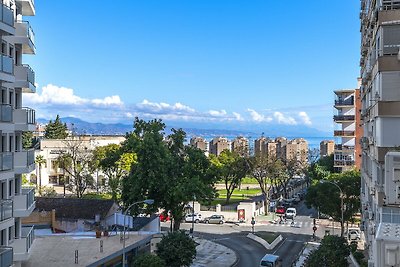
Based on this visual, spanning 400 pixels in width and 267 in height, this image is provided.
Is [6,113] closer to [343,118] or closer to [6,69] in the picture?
[6,69]

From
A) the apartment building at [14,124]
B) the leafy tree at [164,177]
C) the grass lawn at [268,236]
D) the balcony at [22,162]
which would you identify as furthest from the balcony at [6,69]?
the grass lawn at [268,236]

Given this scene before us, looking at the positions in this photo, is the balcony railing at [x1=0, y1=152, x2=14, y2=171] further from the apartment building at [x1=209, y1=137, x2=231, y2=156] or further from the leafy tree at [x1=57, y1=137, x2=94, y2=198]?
the apartment building at [x1=209, y1=137, x2=231, y2=156]

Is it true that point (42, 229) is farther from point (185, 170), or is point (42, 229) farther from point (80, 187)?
point (80, 187)

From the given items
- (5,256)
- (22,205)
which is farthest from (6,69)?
(5,256)

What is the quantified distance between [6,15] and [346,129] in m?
61.2

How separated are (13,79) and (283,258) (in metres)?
29.5

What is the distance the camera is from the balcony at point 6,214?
20812 millimetres

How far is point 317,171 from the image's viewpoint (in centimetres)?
7338

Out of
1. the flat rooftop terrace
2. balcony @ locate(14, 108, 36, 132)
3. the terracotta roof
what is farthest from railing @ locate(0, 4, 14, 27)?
the terracotta roof

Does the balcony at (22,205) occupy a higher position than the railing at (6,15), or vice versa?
the railing at (6,15)

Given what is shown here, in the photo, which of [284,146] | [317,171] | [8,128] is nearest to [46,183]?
[317,171]

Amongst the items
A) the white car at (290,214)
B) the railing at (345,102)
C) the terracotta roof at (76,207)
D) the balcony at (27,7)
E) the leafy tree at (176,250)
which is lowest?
the white car at (290,214)

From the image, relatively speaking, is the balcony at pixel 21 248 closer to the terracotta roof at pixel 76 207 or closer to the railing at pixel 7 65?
the railing at pixel 7 65

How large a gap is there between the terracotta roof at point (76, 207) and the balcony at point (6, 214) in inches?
810
